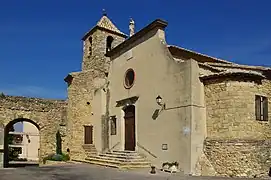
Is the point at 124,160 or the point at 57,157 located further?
the point at 57,157

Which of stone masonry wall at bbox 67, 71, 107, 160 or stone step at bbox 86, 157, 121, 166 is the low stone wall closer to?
stone step at bbox 86, 157, 121, 166

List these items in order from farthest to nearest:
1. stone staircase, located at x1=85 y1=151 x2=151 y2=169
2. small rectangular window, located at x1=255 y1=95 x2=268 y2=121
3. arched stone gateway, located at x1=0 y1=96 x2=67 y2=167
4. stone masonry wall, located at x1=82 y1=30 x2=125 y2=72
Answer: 1. stone masonry wall, located at x1=82 y1=30 x2=125 y2=72
2. arched stone gateway, located at x1=0 y1=96 x2=67 y2=167
3. stone staircase, located at x1=85 y1=151 x2=151 y2=169
4. small rectangular window, located at x1=255 y1=95 x2=268 y2=121

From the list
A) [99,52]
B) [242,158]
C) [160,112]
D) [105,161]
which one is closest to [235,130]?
[242,158]

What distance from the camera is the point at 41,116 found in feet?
73.8

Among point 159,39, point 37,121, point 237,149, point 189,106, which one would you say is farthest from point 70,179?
point 37,121

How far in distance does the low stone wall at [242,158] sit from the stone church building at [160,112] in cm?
4

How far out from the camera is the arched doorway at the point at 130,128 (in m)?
18.7

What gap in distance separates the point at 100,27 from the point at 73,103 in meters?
6.77

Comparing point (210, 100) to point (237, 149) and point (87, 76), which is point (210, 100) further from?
point (87, 76)

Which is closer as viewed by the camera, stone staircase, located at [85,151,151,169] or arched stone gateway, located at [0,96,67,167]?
stone staircase, located at [85,151,151,169]

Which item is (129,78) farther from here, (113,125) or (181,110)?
(181,110)

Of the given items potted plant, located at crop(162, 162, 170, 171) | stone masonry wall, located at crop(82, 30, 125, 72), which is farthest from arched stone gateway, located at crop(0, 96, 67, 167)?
potted plant, located at crop(162, 162, 170, 171)

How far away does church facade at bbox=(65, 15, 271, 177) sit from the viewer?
13461 millimetres

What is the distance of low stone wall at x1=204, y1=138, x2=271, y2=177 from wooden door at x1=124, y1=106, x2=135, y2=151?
626cm
